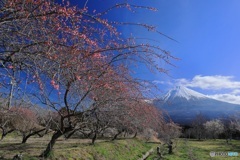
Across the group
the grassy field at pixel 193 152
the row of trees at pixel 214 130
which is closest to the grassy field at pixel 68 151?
the grassy field at pixel 193 152

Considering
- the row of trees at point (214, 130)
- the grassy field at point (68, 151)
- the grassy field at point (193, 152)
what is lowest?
the grassy field at point (193, 152)

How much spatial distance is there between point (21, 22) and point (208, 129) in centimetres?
8981

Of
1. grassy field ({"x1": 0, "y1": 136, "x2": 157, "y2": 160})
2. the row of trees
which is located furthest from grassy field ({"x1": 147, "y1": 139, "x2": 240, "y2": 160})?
the row of trees

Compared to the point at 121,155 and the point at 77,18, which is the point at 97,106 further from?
the point at 121,155

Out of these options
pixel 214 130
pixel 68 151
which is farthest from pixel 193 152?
pixel 214 130

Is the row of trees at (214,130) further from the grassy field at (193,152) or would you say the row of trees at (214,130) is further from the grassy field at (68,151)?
the grassy field at (68,151)

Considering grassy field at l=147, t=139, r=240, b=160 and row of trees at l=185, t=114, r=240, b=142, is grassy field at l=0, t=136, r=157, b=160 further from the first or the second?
row of trees at l=185, t=114, r=240, b=142

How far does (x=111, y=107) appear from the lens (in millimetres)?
9617

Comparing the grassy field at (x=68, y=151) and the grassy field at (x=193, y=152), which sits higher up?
the grassy field at (x=68, y=151)

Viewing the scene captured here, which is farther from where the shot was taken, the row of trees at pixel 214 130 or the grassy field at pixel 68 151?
the row of trees at pixel 214 130

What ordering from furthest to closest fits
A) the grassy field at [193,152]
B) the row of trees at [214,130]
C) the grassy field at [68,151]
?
the row of trees at [214,130], the grassy field at [193,152], the grassy field at [68,151]

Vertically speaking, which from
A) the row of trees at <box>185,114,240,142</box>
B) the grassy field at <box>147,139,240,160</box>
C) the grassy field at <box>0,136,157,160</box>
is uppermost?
the row of trees at <box>185,114,240,142</box>

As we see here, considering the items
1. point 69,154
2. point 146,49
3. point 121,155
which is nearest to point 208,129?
point 121,155

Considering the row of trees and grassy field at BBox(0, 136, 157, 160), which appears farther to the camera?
the row of trees
